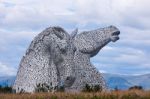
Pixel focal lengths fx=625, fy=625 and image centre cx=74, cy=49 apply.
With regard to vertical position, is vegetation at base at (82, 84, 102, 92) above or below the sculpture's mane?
below

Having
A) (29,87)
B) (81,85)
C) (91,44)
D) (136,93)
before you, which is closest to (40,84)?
(29,87)

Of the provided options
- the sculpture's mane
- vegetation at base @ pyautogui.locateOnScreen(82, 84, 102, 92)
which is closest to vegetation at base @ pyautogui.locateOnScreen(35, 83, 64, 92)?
vegetation at base @ pyautogui.locateOnScreen(82, 84, 102, 92)

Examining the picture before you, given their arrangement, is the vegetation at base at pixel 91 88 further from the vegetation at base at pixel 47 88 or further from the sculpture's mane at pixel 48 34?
the sculpture's mane at pixel 48 34

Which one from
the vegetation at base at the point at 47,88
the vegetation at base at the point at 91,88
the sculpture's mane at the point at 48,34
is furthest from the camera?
the sculpture's mane at the point at 48,34

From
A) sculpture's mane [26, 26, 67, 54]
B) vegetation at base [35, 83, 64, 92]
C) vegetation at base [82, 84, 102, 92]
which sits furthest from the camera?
sculpture's mane [26, 26, 67, 54]

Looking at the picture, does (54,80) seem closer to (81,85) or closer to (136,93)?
(81,85)

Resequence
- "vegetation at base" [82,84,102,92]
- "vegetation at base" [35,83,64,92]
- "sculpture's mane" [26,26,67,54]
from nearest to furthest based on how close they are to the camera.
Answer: "vegetation at base" [82,84,102,92]
"vegetation at base" [35,83,64,92]
"sculpture's mane" [26,26,67,54]

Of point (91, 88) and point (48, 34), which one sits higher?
point (48, 34)

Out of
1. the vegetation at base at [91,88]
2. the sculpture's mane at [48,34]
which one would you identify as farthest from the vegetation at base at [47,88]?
the sculpture's mane at [48,34]

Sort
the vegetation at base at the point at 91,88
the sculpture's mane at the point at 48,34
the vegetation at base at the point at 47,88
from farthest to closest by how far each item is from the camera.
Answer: the sculpture's mane at the point at 48,34
the vegetation at base at the point at 47,88
the vegetation at base at the point at 91,88

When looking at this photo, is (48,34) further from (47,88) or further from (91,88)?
(91,88)

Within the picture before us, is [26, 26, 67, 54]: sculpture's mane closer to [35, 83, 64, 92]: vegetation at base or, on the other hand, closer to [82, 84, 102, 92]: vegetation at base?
[35, 83, 64, 92]: vegetation at base

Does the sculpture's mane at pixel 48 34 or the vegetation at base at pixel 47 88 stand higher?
the sculpture's mane at pixel 48 34

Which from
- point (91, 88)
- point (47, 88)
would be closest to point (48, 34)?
point (47, 88)
